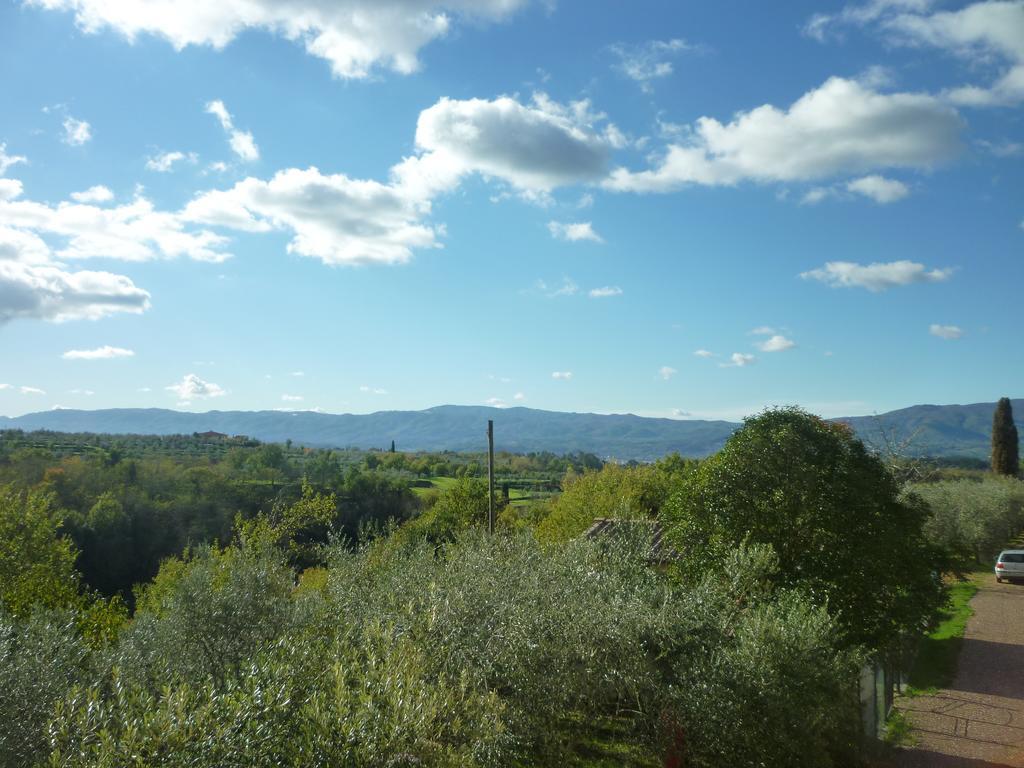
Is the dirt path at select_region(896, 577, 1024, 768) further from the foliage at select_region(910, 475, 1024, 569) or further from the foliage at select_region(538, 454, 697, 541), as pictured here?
the foliage at select_region(910, 475, 1024, 569)

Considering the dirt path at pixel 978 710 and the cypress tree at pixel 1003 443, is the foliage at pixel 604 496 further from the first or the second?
the cypress tree at pixel 1003 443

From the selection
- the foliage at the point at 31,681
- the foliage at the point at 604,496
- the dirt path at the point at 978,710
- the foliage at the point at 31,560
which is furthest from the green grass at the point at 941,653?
the foliage at the point at 31,560

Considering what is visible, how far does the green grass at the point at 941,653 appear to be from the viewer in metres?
17.5

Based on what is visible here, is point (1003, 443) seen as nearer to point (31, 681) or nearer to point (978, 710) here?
point (978, 710)

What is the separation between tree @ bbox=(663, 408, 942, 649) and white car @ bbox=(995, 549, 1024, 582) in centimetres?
2254

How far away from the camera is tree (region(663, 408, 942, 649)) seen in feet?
40.6

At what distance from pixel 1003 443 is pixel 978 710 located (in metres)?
50.9

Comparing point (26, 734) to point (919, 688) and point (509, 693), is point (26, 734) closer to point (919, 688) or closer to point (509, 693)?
point (509, 693)

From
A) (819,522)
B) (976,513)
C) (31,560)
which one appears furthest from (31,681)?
(976,513)

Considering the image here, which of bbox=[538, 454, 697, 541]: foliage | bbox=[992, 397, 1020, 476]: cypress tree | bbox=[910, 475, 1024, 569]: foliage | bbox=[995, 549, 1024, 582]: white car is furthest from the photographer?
bbox=[992, 397, 1020, 476]: cypress tree

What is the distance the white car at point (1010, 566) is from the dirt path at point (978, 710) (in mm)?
9347

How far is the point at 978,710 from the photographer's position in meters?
15.3

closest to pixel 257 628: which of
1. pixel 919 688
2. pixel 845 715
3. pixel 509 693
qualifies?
pixel 509 693

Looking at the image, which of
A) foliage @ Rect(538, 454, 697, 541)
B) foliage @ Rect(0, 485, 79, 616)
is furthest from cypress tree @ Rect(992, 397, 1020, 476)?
foliage @ Rect(0, 485, 79, 616)
